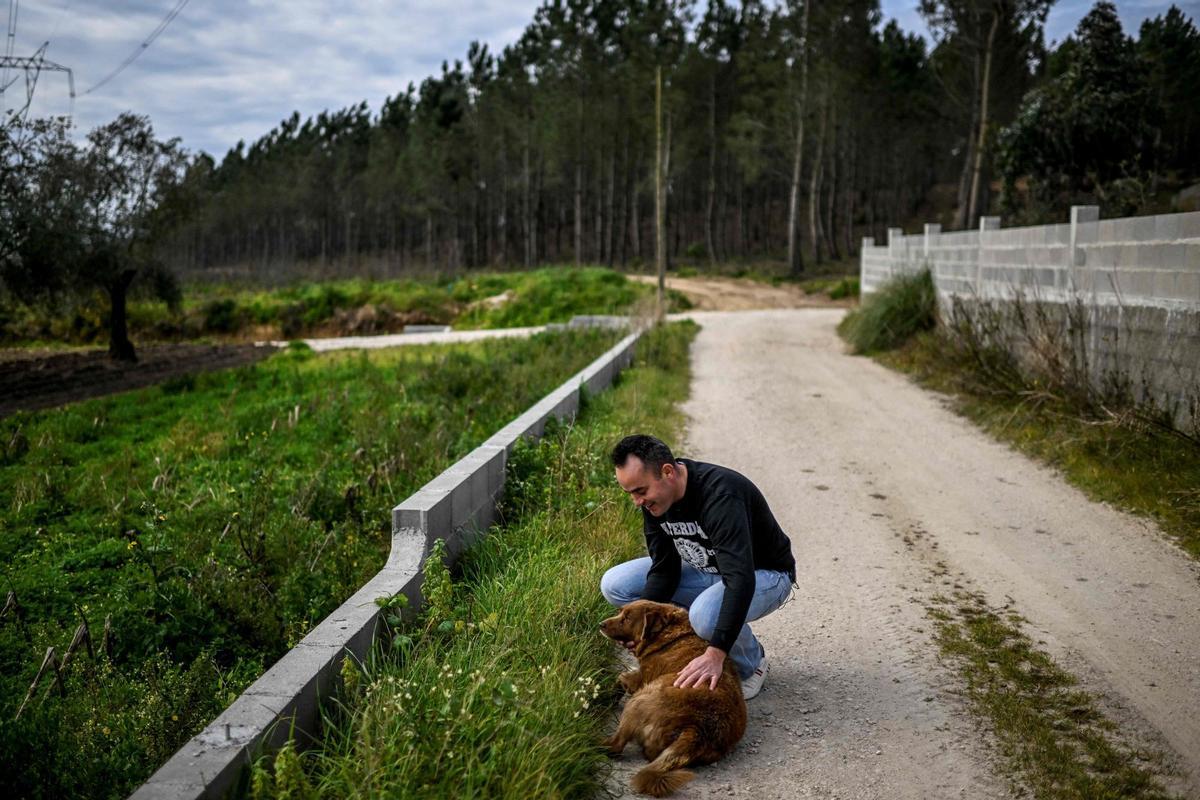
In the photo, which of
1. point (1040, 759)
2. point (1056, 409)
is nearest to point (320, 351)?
point (1056, 409)

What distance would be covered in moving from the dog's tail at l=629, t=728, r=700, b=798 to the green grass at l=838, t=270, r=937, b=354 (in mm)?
14360

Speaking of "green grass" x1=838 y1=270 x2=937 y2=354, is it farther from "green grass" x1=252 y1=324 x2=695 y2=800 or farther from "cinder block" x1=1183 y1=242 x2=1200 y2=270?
"green grass" x1=252 y1=324 x2=695 y2=800

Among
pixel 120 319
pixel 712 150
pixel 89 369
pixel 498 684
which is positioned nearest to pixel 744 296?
pixel 712 150

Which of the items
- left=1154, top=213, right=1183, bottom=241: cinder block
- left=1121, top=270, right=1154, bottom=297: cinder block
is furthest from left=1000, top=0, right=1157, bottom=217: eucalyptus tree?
left=1154, top=213, right=1183, bottom=241: cinder block

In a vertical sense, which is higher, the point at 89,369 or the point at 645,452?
the point at 645,452

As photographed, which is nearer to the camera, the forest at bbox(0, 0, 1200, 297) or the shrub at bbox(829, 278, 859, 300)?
the forest at bbox(0, 0, 1200, 297)

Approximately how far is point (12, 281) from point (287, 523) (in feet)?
39.5

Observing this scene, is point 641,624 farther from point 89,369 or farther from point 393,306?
point 393,306

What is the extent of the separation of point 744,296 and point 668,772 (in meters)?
33.1

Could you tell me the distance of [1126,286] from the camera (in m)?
9.52

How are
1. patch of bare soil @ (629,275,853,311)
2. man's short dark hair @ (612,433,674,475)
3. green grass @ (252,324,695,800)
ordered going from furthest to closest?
patch of bare soil @ (629,275,853,311) < man's short dark hair @ (612,433,674,475) < green grass @ (252,324,695,800)

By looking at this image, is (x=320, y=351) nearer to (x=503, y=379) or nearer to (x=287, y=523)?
(x=503, y=379)

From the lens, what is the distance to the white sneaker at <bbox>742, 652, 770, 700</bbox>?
465 centimetres

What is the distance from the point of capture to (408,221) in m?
84.2
